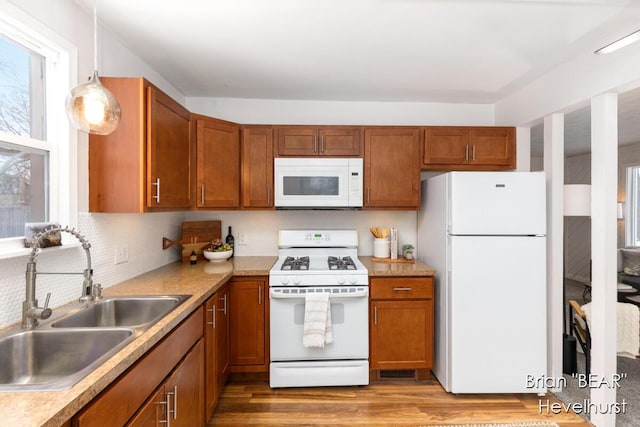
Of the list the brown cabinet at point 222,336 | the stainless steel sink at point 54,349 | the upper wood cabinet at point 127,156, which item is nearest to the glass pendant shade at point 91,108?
the upper wood cabinet at point 127,156

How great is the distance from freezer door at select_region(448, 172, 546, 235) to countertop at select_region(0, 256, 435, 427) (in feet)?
1.72

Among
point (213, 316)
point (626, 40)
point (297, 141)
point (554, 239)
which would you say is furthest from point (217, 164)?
point (554, 239)

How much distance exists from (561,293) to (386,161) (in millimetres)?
1684

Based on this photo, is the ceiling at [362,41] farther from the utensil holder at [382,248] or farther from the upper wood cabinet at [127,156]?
the utensil holder at [382,248]

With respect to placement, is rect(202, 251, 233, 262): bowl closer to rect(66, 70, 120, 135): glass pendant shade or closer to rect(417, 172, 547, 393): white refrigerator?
rect(66, 70, 120, 135): glass pendant shade

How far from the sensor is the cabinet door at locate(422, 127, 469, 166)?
110 inches

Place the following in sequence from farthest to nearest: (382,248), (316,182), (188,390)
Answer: (382,248) → (316,182) → (188,390)

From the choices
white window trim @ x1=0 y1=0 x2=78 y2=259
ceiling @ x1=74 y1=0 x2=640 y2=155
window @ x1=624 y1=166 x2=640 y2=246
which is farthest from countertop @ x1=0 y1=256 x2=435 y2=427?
window @ x1=624 y1=166 x2=640 y2=246

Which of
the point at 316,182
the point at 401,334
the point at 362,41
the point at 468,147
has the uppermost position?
the point at 362,41

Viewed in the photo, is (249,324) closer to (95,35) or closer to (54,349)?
(54,349)

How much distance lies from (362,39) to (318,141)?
0.93m

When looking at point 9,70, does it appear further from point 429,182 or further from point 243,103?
point 429,182

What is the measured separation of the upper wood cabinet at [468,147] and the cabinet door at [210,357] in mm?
2056

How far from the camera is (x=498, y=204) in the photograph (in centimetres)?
230
